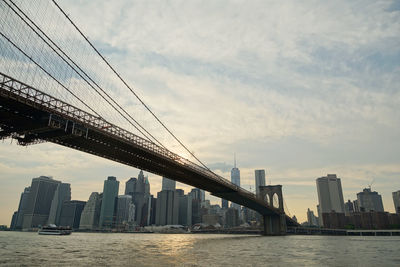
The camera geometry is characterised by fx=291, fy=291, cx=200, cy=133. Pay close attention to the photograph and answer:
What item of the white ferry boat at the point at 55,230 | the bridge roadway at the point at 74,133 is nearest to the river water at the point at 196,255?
the bridge roadway at the point at 74,133

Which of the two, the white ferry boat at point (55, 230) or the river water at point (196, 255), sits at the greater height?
the white ferry boat at point (55, 230)

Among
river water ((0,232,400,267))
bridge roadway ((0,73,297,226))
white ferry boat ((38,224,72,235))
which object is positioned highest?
bridge roadway ((0,73,297,226))

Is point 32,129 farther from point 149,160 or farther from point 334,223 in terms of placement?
point 334,223

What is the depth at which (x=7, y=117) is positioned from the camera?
97.5 feet

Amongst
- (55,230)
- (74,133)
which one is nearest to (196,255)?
(74,133)

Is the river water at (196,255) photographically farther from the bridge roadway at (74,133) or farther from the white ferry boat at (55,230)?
the white ferry boat at (55,230)

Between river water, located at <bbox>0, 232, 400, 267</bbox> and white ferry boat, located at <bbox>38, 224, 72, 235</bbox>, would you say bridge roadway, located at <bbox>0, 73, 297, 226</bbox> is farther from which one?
white ferry boat, located at <bbox>38, 224, 72, 235</bbox>

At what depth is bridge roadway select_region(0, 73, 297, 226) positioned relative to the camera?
92.1 feet

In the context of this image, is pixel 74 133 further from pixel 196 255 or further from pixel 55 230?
pixel 55 230

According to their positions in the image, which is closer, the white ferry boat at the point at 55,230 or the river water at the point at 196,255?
the river water at the point at 196,255

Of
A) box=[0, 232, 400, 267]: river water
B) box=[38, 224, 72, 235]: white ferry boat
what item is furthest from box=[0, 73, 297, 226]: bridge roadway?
box=[38, 224, 72, 235]: white ferry boat

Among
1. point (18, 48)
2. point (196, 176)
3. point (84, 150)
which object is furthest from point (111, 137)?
point (196, 176)

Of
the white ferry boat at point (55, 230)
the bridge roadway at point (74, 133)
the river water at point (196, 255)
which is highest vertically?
the bridge roadway at point (74, 133)

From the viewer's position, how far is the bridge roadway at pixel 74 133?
28062 mm
